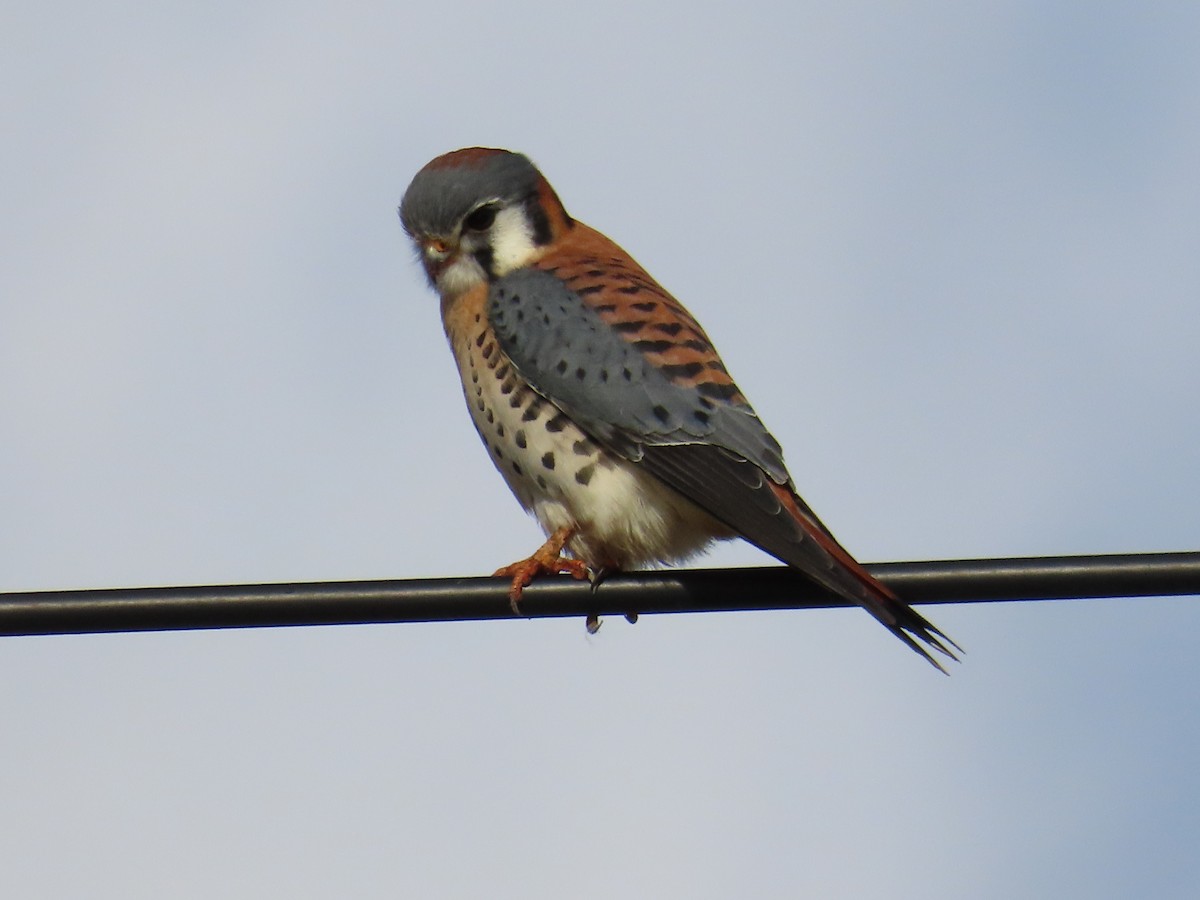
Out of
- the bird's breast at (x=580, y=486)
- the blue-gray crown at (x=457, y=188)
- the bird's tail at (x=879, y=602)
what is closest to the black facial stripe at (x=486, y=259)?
the blue-gray crown at (x=457, y=188)

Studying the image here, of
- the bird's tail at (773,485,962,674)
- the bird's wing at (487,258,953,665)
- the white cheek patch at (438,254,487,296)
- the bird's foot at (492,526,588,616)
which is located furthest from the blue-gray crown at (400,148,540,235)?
the bird's tail at (773,485,962,674)

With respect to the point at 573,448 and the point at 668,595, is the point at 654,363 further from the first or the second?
the point at 668,595

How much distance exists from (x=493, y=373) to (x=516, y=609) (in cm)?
167

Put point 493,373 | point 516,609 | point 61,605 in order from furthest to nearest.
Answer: point 493,373 < point 516,609 < point 61,605

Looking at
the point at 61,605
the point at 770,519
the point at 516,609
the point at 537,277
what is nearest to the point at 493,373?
the point at 537,277

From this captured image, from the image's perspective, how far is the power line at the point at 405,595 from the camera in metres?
3.41

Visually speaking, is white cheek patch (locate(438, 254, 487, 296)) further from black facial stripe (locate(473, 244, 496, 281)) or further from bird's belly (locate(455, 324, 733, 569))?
bird's belly (locate(455, 324, 733, 569))

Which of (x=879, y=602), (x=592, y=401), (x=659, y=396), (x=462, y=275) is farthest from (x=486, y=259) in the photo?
(x=879, y=602)

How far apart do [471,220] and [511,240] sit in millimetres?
142

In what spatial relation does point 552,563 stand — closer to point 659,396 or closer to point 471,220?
point 659,396

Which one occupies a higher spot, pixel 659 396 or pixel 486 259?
pixel 486 259

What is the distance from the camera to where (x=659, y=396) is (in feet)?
15.9

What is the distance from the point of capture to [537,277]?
17.8 feet

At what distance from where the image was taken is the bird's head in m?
5.63
